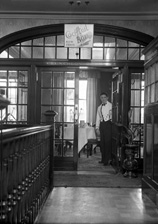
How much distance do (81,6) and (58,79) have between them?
154 centimetres

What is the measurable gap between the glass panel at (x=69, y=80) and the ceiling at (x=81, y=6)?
4.02 feet

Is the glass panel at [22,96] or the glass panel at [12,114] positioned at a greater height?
the glass panel at [22,96]

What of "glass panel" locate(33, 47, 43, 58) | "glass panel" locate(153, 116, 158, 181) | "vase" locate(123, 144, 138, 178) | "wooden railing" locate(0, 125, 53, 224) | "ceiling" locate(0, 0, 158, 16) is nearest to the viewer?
"wooden railing" locate(0, 125, 53, 224)

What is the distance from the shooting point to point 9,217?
1.97m

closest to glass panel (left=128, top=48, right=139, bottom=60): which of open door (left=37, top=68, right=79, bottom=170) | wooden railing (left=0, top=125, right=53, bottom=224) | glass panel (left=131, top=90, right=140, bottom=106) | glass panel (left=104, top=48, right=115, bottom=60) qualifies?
glass panel (left=104, top=48, right=115, bottom=60)

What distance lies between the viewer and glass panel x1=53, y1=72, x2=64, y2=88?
6605mm

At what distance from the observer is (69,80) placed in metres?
6.69

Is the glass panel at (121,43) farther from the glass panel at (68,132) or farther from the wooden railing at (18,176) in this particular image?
the wooden railing at (18,176)

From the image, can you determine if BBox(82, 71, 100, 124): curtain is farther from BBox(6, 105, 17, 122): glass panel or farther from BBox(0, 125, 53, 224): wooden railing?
BBox(0, 125, 53, 224): wooden railing

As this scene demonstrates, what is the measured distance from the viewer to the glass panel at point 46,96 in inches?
261

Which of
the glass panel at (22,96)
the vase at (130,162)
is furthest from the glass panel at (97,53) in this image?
the vase at (130,162)

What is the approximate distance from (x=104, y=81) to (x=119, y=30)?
5627 millimetres

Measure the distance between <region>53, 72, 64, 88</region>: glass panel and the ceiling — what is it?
1227mm

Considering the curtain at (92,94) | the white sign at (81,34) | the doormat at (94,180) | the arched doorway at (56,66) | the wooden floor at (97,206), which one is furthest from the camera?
the curtain at (92,94)
